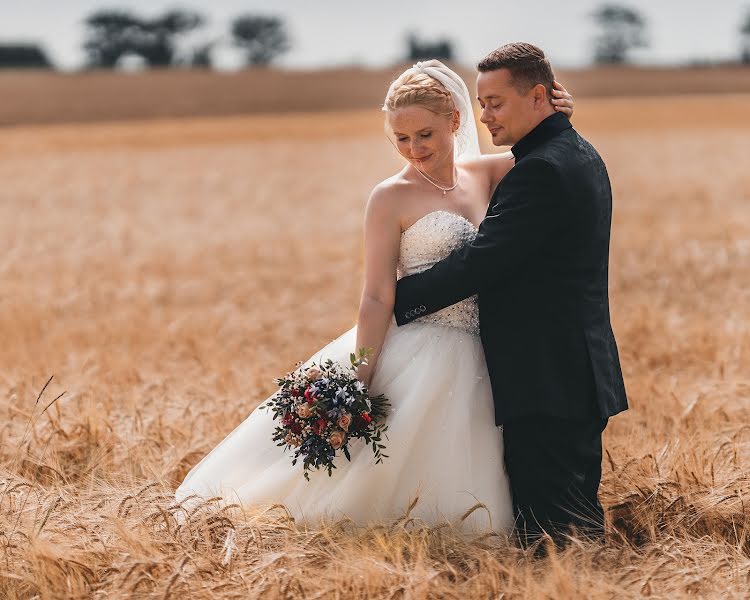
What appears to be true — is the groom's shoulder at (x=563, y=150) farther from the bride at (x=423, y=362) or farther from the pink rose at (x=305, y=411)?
the pink rose at (x=305, y=411)

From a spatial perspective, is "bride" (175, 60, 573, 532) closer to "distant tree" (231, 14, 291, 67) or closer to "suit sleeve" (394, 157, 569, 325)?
"suit sleeve" (394, 157, 569, 325)

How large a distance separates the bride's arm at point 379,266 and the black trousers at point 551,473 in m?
0.68

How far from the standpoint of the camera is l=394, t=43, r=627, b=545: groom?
365cm

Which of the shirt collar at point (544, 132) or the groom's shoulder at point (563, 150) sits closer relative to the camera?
the groom's shoulder at point (563, 150)

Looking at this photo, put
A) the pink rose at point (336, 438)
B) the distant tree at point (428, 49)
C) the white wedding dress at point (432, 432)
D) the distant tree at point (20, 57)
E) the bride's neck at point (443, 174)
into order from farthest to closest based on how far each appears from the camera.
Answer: the distant tree at point (20, 57) → the distant tree at point (428, 49) → the bride's neck at point (443, 174) → the white wedding dress at point (432, 432) → the pink rose at point (336, 438)

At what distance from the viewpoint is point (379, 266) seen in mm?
3988

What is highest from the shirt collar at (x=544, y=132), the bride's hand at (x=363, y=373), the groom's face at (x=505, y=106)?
the groom's face at (x=505, y=106)

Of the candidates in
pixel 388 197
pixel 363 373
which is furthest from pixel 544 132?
pixel 363 373

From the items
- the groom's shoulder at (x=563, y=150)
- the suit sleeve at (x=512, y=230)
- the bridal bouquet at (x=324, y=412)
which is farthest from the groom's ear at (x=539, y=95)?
the bridal bouquet at (x=324, y=412)

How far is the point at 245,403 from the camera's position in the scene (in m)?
5.68

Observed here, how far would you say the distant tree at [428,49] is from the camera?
82125 millimetres

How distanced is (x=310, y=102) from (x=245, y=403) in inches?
2224

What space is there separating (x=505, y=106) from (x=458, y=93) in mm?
352

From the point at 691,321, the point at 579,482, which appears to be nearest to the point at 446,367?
the point at 579,482
